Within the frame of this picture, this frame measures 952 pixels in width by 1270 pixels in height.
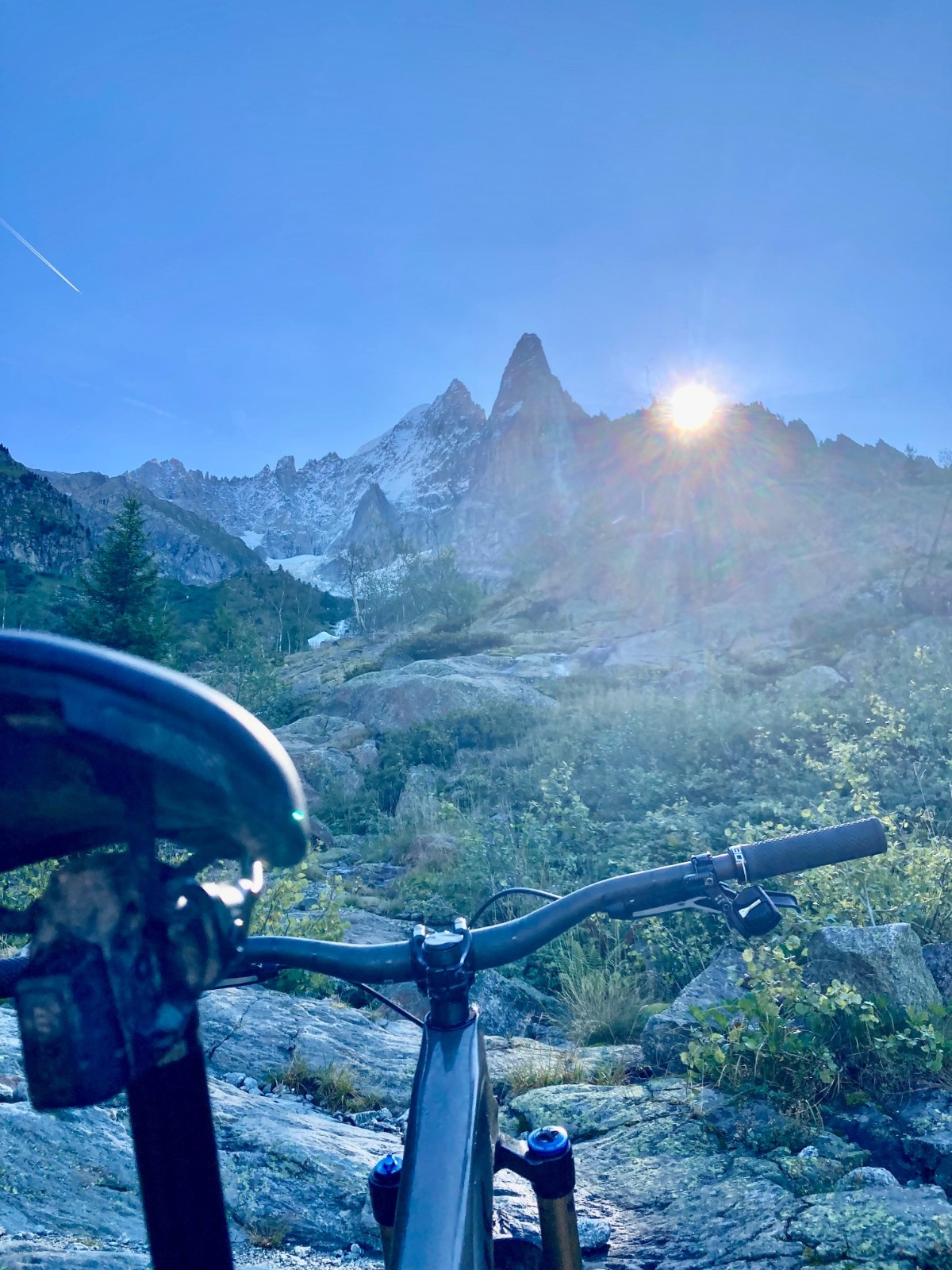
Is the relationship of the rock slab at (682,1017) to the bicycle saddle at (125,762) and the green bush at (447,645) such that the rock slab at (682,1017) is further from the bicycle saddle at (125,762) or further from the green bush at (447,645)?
the green bush at (447,645)

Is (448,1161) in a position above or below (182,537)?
below

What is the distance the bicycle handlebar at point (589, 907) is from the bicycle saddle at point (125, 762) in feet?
1.65

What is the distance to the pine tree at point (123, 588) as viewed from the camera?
48.9ft

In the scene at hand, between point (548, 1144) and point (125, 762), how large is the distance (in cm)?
89

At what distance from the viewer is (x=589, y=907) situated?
1286 mm

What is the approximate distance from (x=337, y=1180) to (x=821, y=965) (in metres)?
1.85

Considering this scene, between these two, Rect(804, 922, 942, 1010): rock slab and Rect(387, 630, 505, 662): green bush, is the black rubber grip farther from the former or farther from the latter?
Rect(387, 630, 505, 662): green bush

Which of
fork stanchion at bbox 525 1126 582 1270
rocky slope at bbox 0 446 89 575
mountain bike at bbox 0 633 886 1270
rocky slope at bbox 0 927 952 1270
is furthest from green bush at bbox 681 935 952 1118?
rocky slope at bbox 0 446 89 575

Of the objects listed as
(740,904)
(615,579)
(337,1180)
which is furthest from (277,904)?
(615,579)

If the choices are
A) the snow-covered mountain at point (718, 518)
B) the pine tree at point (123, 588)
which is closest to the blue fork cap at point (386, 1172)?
the pine tree at point (123, 588)

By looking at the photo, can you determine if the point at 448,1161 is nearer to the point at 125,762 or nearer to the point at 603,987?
→ the point at 125,762

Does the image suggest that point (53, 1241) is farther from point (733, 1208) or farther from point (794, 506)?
point (794, 506)

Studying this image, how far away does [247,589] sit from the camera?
178 feet

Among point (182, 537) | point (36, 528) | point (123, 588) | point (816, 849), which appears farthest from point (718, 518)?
point (182, 537)
